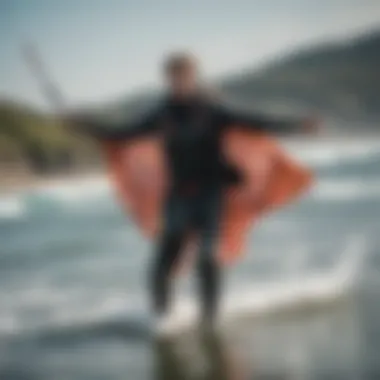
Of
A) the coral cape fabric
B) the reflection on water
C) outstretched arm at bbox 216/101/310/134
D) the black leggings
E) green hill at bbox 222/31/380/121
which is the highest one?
green hill at bbox 222/31/380/121

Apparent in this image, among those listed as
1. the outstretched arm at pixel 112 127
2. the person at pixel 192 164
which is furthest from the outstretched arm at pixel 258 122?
the outstretched arm at pixel 112 127

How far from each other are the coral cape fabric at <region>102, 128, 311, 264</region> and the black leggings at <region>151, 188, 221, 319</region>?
Answer: 0.05 feet

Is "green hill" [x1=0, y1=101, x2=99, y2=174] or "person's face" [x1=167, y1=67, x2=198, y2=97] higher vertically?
"person's face" [x1=167, y1=67, x2=198, y2=97]

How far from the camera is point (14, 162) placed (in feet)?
4.73


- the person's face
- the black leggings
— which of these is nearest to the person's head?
the person's face

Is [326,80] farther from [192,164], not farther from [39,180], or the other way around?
[39,180]

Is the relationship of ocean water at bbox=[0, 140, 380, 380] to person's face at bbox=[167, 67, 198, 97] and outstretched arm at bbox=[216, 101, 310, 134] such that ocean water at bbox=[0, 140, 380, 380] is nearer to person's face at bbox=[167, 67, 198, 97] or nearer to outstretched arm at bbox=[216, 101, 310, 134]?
outstretched arm at bbox=[216, 101, 310, 134]

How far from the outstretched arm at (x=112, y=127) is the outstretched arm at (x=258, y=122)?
108 mm

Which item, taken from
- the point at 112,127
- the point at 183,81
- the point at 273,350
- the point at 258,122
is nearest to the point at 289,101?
the point at 258,122

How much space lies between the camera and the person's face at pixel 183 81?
1399 mm

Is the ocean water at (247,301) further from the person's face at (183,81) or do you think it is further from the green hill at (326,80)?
the person's face at (183,81)

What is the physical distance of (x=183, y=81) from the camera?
1.40 metres

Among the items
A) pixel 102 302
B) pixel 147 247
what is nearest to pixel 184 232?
pixel 147 247

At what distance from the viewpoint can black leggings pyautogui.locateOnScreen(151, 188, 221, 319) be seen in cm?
139
